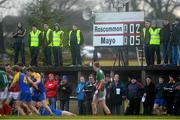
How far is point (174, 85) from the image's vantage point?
29.4 metres

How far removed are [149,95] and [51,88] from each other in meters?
4.23

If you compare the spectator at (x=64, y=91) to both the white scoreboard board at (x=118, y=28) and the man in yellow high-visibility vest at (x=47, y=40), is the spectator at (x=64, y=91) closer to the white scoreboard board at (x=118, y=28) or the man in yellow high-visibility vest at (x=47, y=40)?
the man in yellow high-visibility vest at (x=47, y=40)

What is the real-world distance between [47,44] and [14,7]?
37897 mm

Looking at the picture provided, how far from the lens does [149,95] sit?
97.4 ft

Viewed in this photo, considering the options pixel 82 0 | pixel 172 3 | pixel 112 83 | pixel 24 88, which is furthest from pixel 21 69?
pixel 82 0

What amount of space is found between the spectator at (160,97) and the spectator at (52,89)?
431 centimetres

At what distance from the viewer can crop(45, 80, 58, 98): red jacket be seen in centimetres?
3075

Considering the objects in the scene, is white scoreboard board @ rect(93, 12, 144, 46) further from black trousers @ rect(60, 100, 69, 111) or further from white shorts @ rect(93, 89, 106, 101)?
white shorts @ rect(93, 89, 106, 101)

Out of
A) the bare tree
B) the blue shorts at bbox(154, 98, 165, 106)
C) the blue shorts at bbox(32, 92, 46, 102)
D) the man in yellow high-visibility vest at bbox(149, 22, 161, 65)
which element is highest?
the bare tree

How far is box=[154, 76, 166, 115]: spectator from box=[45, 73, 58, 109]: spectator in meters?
4.31

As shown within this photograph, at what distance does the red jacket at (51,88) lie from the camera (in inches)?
1211

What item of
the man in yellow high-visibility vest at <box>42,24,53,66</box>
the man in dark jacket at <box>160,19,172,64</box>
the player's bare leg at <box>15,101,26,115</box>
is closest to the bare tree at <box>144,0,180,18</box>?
the man in yellow high-visibility vest at <box>42,24,53,66</box>

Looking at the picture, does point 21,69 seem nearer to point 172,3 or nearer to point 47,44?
point 47,44

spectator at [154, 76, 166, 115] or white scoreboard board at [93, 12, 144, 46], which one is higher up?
white scoreboard board at [93, 12, 144, 46]
